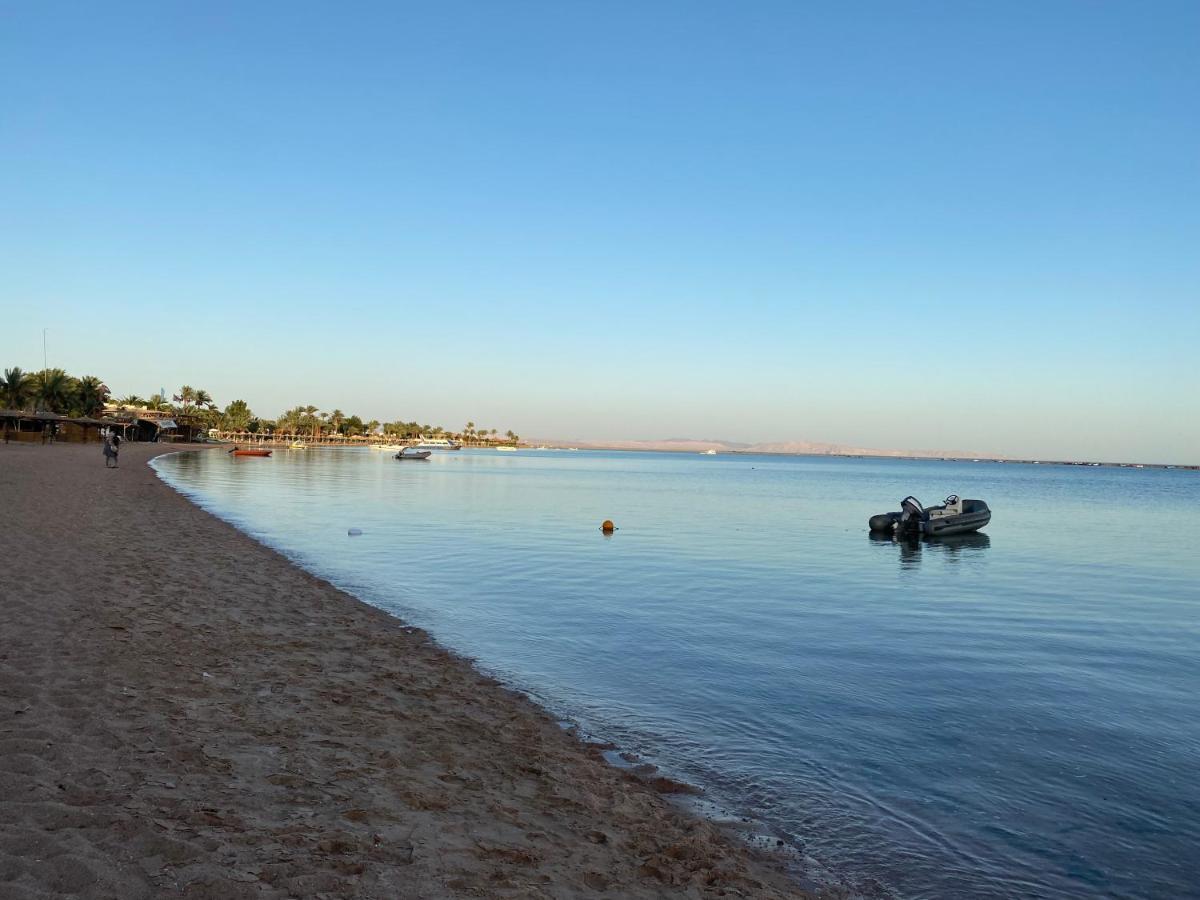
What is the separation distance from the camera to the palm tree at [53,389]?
4375 inches

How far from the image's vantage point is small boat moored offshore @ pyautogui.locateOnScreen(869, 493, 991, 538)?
3738 centimetres

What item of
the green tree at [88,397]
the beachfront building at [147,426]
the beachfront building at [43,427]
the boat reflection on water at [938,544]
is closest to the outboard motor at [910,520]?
the boat reflection on water at [938,544]

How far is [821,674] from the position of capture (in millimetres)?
12742

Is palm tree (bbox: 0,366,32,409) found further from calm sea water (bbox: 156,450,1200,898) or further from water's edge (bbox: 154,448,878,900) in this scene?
water's edge (bbox: 154,448,878,900)

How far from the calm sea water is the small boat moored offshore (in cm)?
409

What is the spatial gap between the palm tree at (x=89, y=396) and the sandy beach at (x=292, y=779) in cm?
13193

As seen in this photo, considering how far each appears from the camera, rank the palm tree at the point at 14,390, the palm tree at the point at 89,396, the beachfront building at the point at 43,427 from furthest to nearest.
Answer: the palm tree at the point at 89,396 → the palm tree at the point at 14,390 → the beachfront building at the point at 43,427

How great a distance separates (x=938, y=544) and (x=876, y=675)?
88.3ft

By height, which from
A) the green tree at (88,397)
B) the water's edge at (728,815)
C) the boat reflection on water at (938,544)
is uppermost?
the green tree at (88,397)

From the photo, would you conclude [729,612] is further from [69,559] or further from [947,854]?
[69,559]

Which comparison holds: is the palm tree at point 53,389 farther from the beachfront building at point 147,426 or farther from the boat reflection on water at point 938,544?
the boat reflection on water at point 938,544

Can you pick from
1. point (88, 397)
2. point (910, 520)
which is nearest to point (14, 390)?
point (88, 397)

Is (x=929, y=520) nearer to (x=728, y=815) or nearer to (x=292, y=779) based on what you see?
(x=728, y=815)

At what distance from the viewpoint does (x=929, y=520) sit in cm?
3797
